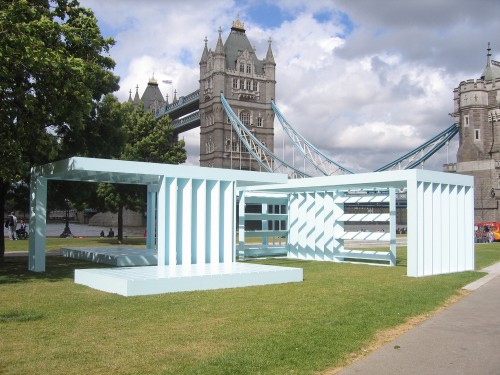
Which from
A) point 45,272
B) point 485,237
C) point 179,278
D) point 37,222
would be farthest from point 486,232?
point 179,278

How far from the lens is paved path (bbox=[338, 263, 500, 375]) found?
250 inches

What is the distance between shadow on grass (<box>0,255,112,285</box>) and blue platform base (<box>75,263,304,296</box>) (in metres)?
2.01

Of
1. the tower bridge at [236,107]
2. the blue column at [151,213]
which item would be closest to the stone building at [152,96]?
the tower bridge at [236,107]

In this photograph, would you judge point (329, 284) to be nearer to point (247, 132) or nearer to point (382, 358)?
point (382, 358)

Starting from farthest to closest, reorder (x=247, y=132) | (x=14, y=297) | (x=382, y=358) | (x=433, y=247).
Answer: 1. (x=247, y=132)
2. (x=433, y=247)
3. (x=14, y=297)
4. (x=382, y=358)

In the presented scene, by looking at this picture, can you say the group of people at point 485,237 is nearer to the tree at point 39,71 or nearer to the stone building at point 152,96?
the tree at point 39,71

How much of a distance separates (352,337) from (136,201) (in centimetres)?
2825

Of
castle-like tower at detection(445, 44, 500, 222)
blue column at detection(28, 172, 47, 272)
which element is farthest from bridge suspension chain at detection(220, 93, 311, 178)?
blue column at detection(28, 172, 47, 272)

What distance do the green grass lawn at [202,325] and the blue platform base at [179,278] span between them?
0.36 m

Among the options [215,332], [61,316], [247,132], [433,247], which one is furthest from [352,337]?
[247,132]

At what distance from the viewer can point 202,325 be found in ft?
28.7

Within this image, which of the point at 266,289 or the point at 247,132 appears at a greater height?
the point at 247,132

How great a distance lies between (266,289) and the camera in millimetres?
13125

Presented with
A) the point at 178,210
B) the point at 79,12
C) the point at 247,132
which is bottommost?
the point at 178,210
